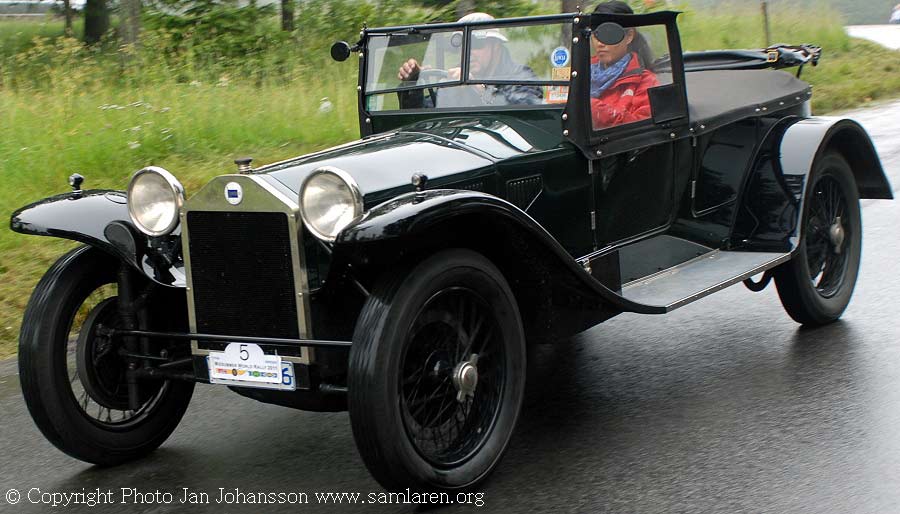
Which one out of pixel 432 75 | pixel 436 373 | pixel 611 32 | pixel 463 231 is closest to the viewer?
pixel 436 373

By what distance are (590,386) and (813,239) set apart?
1696mm

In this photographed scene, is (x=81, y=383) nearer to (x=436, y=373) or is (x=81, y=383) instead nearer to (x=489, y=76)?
(x=436, y=373)

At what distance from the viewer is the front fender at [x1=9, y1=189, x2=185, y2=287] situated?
3.99 metres

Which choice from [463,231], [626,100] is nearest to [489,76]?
[626,100]

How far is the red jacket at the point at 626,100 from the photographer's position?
4.74 m

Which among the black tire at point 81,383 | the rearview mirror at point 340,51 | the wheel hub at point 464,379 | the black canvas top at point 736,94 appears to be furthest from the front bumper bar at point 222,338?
the black canvas top at point 736,94

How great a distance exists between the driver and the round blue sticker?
0.11 meters

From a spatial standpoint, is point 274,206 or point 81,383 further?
point 81,383

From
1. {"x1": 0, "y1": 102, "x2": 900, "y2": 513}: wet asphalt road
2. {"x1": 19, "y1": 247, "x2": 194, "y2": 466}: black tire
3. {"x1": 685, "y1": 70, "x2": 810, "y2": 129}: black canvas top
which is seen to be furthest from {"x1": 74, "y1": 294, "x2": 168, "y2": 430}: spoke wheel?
{"x1": 685, "y1": 70, "x2": 810, "y2": 129}: black canvas top

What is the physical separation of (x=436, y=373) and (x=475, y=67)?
1.79m

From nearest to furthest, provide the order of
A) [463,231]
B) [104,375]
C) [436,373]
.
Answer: [436,373] < [463,231] < [104,375]

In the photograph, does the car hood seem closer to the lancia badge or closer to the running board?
the lancia badge

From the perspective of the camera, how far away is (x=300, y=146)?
985 cm

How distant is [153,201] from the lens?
398cm
